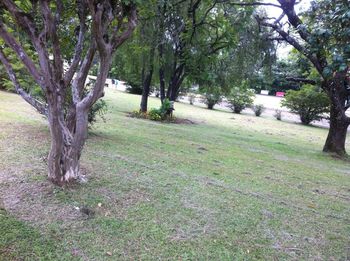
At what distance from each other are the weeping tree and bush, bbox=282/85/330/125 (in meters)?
18.3

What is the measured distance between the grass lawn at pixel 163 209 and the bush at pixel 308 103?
48.8 ft

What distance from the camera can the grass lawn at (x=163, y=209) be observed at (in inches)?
117

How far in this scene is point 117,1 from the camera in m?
3.72

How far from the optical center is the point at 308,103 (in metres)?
20.7

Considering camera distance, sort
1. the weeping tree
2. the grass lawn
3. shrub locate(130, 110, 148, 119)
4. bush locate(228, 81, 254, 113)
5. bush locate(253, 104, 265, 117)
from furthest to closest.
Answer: bush locate(228, 81, 254, 113) → bush locate(253, 104, 265, 117) → shrub locate(130, 110, 148, 119) → the weeping tree → the grass lawn

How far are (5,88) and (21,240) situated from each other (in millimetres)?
13210

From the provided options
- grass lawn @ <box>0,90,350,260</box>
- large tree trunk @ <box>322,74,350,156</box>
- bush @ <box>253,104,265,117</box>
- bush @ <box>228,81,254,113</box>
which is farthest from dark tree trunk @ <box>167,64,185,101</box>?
bush @ <box>253,104,265,117</box>

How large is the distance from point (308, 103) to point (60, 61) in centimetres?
1960

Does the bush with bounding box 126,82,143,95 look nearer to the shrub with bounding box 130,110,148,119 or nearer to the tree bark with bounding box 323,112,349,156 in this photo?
the shrub with bounding box 130,110,148,119

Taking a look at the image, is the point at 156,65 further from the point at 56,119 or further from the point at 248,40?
the point at 56,119

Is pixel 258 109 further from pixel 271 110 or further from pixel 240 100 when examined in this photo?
pixel 271 110

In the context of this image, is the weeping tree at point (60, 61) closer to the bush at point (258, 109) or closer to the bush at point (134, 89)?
the bush at point (258, 109)

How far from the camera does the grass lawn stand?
2965mm

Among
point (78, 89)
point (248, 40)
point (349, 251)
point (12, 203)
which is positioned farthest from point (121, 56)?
point (349, 251)
